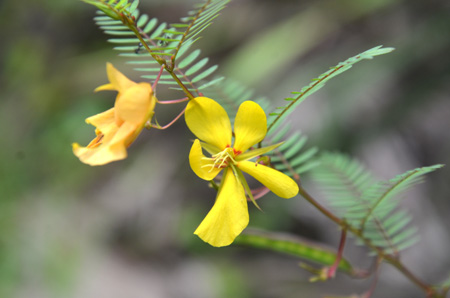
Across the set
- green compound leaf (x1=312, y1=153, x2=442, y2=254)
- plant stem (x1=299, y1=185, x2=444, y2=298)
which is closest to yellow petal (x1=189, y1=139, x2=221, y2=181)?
plant stem (x1=299, y1=185, x2=444, y2=298)

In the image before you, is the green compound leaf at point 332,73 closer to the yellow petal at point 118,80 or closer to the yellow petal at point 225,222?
the yellow petal at point 225,222

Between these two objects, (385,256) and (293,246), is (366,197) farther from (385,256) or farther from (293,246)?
(293,246)

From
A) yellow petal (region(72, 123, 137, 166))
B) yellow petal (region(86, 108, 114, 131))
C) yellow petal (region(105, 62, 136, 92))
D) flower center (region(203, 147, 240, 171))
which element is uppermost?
yellow petal (region(105, 62, 136, 92))

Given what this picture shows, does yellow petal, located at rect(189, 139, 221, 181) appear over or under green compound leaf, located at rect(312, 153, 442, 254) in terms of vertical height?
over

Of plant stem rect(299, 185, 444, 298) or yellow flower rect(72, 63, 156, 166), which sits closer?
yellow flower rect(72, 63, 156, 166)

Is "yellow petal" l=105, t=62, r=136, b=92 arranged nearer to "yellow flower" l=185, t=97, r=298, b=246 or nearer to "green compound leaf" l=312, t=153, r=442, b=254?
"yellow flower" l=185, t=97, r=298, b=246

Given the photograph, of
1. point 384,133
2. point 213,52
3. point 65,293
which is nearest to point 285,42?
point 213,52

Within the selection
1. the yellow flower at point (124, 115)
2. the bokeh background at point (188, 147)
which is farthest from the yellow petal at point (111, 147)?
the bokeh background at point (188, 147)
